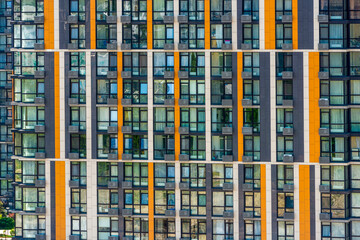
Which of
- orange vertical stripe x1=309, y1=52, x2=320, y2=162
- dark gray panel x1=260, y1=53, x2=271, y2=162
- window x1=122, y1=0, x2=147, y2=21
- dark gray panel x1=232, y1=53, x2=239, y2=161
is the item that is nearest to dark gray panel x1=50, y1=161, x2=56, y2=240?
window x1=122, y1=0, x2=147, y2=21

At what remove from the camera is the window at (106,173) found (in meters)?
65.4

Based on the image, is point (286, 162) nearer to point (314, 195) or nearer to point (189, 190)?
point (314, 195)

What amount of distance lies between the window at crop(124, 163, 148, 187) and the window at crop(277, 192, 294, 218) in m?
11.4

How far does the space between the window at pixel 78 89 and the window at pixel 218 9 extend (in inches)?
482

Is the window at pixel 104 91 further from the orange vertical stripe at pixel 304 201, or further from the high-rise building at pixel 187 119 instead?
the orange vertical stripe at pixel 304 201

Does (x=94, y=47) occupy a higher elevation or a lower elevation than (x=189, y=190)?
higher

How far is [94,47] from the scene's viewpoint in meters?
64.8

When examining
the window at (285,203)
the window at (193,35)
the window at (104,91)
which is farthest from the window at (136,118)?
the window at (285,203)

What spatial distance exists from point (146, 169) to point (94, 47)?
1122 centimetres

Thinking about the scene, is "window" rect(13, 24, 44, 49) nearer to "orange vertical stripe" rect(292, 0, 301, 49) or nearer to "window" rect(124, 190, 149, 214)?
"window" rect(124, 190, 149, 214)

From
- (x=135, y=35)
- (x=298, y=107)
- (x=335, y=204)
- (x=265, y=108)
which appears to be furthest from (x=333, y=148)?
(x=135, y=35)

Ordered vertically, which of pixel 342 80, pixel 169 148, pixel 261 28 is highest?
pixel 261 28

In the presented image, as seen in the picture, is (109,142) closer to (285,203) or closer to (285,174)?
(285,174)

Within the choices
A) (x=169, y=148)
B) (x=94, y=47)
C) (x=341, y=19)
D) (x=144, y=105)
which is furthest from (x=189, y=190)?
(x=341, y=19)
